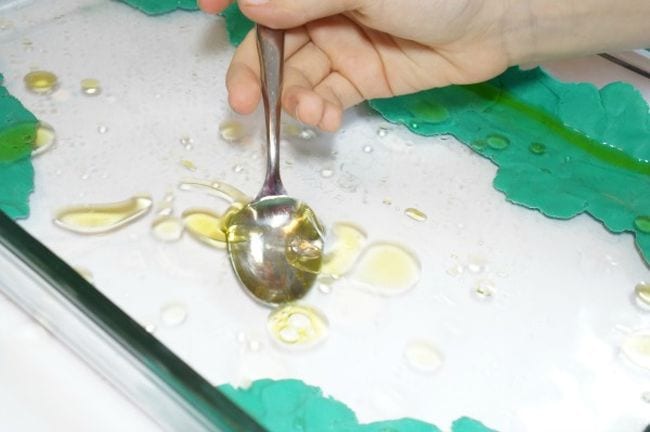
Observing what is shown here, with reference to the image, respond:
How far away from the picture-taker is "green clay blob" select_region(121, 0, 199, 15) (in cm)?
65

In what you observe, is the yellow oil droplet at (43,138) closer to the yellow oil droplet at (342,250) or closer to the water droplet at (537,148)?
the yellow oil droplet at (342,250)

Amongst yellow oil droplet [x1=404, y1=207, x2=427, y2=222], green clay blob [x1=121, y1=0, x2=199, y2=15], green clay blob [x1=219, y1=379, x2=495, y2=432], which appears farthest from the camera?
green clay blob [x1=121, y1=0, x2=199, y2=15]

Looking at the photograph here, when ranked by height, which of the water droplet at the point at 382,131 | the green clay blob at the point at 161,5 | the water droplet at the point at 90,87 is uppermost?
the green clay blob at the point at 161,5

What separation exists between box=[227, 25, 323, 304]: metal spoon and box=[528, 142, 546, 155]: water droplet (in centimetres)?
15

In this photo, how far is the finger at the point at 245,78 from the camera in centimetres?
52

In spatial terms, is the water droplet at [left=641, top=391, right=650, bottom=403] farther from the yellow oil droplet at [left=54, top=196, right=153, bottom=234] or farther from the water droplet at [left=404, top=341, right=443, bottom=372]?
the yellow oil droplet at [left=54, top=196, right=153, bottom=234]

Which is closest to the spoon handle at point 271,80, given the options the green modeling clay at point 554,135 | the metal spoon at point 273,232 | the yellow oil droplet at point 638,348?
the metal spoon at point 273,232

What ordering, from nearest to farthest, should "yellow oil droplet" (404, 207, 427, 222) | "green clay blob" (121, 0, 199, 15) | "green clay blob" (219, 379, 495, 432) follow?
"green clay blob" (219, 379, 495, 432) < "yellow oil droplet" (404, 207, 427, 222) < "green clay blob" (121, 0, 199, 15)

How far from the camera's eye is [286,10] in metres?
0.47

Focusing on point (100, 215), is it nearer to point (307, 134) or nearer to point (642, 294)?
point (307, 134)

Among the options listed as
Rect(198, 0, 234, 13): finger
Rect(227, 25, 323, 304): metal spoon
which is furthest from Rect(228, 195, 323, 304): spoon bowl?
Rect(198, 0, 234, 13): finger

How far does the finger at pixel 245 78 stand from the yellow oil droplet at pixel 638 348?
238 millimetres

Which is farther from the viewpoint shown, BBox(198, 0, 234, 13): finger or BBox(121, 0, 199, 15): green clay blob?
BBox(121, 0, 199, 15): green clay blob

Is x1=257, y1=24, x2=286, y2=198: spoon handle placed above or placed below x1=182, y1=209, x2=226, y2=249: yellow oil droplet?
above
